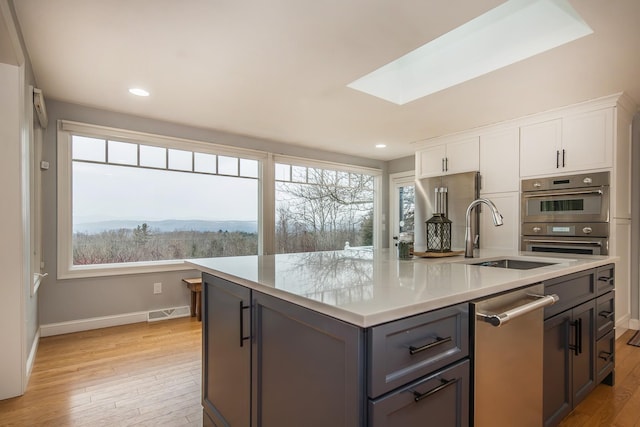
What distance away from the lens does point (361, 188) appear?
6.12 metres

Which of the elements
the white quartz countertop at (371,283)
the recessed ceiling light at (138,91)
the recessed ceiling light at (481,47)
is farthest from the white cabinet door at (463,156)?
the recessed ceiling light at (138,91)

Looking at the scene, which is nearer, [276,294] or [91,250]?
[276,294]

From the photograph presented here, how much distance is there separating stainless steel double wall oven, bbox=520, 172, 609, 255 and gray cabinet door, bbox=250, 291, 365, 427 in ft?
11.1

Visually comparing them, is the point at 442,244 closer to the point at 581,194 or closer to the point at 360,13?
the point at 360,13

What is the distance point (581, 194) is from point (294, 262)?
3084 mm

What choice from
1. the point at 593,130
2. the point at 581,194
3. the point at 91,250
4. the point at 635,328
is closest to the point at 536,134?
the point at 593,130

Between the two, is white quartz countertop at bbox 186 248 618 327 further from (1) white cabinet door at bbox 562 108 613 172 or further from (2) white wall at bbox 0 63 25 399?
(1) white cabinet door at bbox 562 108 613 172

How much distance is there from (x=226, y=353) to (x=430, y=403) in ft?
3.08

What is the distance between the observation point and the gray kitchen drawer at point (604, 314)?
6.64 feet

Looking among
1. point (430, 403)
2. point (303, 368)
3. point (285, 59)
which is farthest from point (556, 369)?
point (285, 59)

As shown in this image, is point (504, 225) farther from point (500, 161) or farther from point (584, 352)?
point (584, 352)

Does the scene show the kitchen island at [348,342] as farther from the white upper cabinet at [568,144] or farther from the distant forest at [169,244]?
the distant forest at [169,244]

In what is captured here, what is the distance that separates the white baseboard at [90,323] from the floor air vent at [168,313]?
0.07m

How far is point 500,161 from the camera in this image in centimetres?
392
